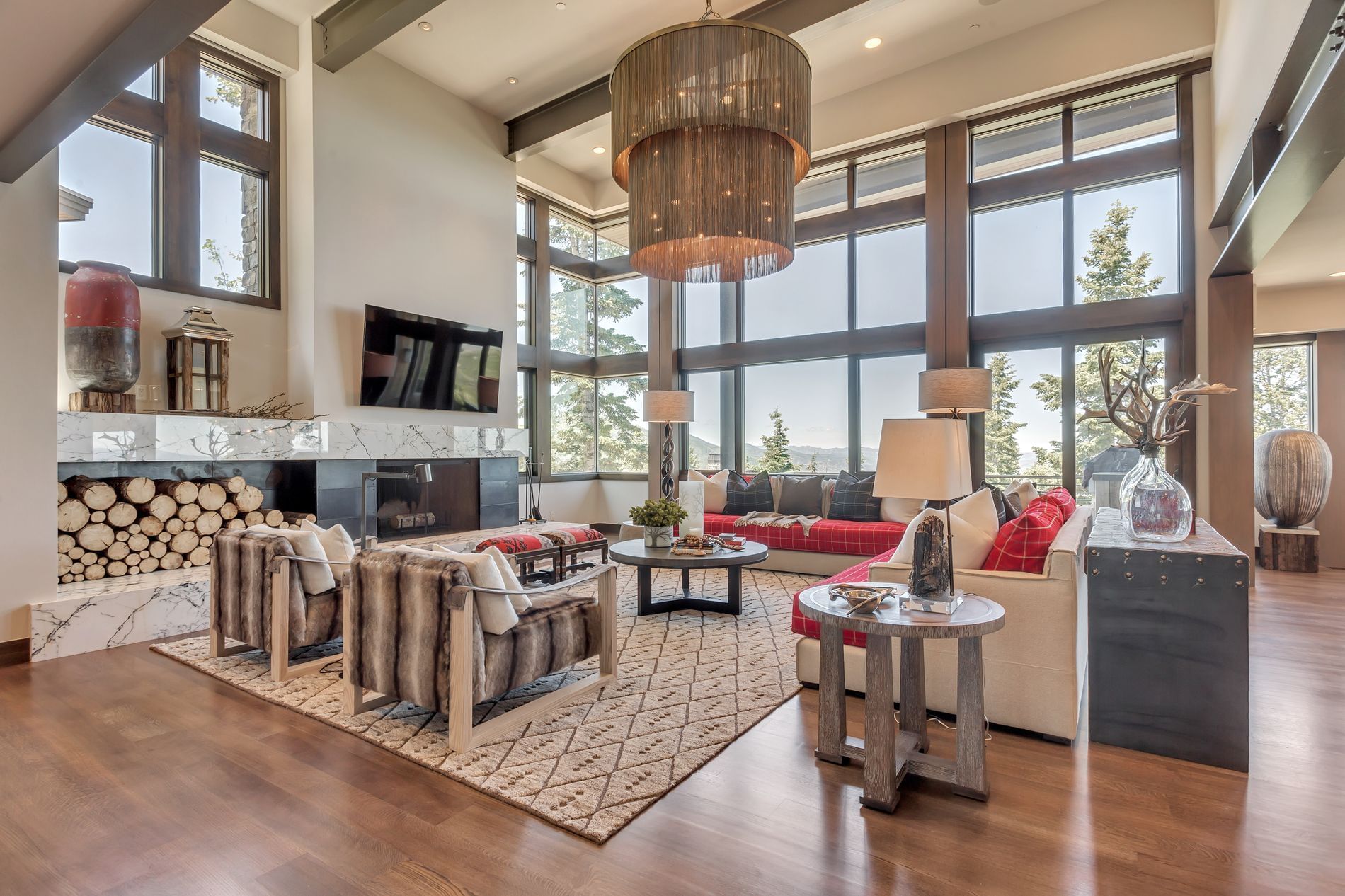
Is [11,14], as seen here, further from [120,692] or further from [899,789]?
[899,789]

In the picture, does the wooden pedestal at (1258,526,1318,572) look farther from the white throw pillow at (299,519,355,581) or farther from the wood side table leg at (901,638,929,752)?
the white throw pillow at (299,519,355,581)

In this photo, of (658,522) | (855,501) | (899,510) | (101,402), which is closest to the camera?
(101,402)

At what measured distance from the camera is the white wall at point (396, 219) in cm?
591

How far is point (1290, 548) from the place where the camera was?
637cm

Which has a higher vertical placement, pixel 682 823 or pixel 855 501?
pixel 855 501

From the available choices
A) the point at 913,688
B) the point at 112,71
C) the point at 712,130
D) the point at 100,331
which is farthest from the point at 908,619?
the point at 100,331

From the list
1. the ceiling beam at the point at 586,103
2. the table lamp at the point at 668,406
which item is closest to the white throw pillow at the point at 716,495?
the table lamp at the point at 668,406

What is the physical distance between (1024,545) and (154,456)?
218 inches

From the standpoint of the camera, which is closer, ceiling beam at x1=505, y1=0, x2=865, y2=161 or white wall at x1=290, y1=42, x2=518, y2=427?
ceiling beam at x1=505, y1=0, x2=865, y2=161

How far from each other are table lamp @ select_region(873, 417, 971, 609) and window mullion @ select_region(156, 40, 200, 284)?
579 cm

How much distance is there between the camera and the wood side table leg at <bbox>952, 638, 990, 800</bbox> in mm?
2275

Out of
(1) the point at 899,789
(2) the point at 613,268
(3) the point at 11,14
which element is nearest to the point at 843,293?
(2) the point at 613,268

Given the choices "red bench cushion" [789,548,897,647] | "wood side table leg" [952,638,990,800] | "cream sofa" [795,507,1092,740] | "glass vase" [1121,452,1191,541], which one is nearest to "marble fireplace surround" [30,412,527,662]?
"red bench cushion" [789,548,897,647]

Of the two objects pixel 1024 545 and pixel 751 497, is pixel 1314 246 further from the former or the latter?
pixel 751 497
